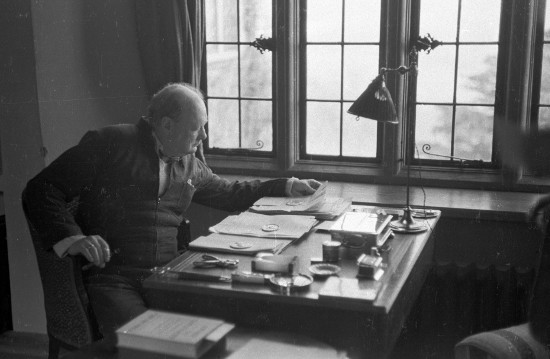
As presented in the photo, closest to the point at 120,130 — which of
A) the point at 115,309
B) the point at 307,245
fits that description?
the point at 115,309

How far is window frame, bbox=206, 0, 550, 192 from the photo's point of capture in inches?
140

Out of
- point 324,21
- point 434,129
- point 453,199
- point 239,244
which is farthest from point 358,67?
point 239,244

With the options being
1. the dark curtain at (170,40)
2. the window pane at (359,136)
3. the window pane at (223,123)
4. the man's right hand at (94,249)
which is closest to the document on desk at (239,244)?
the man's right hand at (94,249)

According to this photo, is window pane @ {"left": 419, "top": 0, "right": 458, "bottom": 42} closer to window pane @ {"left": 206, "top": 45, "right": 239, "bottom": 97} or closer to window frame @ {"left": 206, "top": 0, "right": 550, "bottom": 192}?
window frame @ {"left": 206, "top": 0, "right": 550, "bottom": 192}

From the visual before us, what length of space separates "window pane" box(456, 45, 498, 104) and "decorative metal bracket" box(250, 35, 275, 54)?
1.09 meters

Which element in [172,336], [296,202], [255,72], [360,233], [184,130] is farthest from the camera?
[255,72]

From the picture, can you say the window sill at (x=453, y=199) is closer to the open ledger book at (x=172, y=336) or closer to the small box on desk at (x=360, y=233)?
the small box on desk at (x=360, y=233)

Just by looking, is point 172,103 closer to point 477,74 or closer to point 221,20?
point 221,20

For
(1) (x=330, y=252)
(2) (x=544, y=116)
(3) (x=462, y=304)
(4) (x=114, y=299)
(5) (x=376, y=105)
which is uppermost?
(5) (x=376, y=105)

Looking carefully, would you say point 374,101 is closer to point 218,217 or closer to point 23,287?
point 218,217

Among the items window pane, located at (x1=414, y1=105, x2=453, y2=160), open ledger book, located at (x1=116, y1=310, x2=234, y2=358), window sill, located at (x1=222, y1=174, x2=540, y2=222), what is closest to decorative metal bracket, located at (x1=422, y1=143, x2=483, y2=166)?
window pane, located at (x1=414, y1=105, x2=453, y2=160)

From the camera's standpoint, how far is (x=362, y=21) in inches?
151

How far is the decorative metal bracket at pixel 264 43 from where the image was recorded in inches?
156

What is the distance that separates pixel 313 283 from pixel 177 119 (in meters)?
1.08
